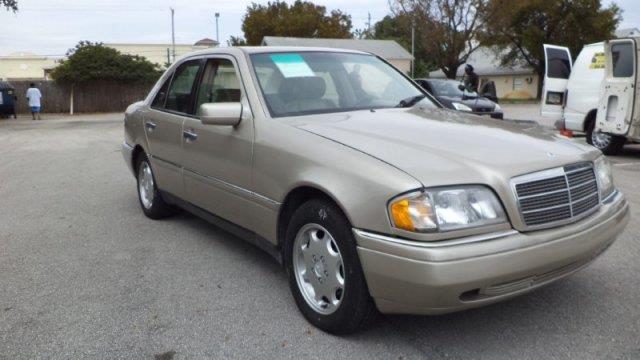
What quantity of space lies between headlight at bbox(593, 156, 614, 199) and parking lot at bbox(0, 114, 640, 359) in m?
0.69

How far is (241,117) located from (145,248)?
1766mm

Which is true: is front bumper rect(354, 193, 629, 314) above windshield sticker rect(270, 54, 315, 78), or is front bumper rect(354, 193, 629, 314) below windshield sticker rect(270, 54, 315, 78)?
below

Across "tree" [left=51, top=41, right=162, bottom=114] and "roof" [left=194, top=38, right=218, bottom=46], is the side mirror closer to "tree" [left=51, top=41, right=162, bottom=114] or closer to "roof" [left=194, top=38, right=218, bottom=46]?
"tree" [left=51, top=41, right=162, bottom=114]

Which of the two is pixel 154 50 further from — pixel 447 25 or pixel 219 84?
pixel 219 84

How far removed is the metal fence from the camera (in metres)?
30.4

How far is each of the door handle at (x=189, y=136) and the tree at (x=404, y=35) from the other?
1694 inches

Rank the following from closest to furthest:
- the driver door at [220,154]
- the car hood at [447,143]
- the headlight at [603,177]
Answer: the car hood at [447,143], the headlight at [603,177], the driver door at [220,154]

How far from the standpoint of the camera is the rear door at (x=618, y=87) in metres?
8.86

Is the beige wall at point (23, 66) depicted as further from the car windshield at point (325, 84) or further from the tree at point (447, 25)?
the car windshield at point (325, 84)

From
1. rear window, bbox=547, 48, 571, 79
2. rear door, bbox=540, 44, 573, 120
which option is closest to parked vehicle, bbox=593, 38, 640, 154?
rear door, bbox=540, 44, 573, 120

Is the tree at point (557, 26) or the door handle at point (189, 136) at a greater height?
the tree at point (557, 26)

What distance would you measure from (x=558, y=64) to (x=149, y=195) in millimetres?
8591

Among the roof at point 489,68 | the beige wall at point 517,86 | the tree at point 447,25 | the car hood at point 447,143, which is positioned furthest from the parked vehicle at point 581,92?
the beige wall at point 517,86

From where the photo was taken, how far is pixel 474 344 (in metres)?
3.11
